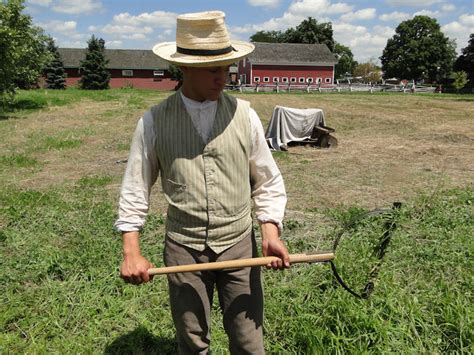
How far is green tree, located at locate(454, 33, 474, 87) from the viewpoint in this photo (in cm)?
4838

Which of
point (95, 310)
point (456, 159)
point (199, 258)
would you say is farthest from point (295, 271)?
point (456, 159)

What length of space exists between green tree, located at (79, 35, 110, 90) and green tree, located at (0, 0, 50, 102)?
71.5 ft

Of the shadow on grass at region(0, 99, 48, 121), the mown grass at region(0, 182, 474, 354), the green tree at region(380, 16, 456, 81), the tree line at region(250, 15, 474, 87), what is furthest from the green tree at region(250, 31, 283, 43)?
the mown grass at region(0, 182, 474, 354)

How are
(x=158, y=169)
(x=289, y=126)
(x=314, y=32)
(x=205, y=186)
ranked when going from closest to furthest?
(x=205, y=186), (x=158, y=169), (x=289, y=126), (x=314, y=32)

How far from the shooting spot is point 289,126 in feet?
36.7

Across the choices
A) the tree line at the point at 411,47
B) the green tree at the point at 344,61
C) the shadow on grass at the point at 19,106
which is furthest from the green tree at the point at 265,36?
the shadow on grass at the point at 19,106

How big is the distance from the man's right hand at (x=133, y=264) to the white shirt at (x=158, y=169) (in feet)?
0.14

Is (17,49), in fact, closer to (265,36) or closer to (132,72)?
(132,72)

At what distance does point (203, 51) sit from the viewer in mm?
1845

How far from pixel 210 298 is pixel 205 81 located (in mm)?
1009

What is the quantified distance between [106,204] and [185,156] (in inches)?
163

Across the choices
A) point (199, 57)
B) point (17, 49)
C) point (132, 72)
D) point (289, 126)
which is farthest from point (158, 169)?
point (132, 72)

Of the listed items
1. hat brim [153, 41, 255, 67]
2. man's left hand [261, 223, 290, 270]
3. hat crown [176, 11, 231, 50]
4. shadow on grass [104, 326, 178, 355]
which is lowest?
shadow on grass [104, 326, 178, 355]

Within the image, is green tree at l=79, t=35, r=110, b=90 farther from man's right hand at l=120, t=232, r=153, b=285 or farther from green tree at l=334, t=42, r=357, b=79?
green tree at l=334, t=42, r=357, b=79
